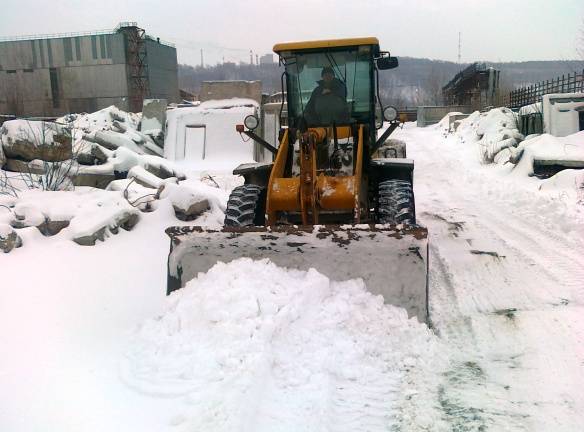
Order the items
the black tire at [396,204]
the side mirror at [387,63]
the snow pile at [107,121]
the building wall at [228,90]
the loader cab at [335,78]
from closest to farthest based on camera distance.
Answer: the black tire at [396,204] → the side mirror at [387,63] → the loader cab at [335,78] → the snow pile at [107,121] → the building wall at [228,90]

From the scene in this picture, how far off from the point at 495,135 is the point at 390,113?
1049 cm

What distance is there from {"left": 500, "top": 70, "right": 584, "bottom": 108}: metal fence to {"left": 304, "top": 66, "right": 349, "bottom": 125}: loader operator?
14.3m

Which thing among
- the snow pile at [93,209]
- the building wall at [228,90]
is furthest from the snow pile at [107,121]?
the snow pile at [93,209]

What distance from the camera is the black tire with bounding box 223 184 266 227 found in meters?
5.47

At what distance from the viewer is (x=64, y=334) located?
14.1ft

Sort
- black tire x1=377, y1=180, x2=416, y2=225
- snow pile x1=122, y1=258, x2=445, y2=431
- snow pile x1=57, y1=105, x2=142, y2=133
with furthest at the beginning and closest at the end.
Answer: snow pile x1=57, y1=105, x2=142, y2=133
black tire x1=377, y1=180, x2=416, y2=225
snow pile x1=122, y1=258, x2=445, y2=431

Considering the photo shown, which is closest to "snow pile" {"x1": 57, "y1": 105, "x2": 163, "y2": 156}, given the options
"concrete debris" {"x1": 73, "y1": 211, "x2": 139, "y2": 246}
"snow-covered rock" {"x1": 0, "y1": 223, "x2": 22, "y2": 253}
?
"concrete debris" {"x1": 73, "y1": 211, "x2": 139, "y2": 246}

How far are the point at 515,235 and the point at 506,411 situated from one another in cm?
441

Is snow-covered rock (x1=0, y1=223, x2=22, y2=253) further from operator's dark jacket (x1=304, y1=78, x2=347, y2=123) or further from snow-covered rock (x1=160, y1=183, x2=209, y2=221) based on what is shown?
operator's dark jacket (x1=304, y1=78, x2=347, y2=123)

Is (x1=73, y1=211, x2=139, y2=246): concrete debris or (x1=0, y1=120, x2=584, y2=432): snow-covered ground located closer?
(x1=0, y1=120, x2=584, y2=432): snow-covered ground

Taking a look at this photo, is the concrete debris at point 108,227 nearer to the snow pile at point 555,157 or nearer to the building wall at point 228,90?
the snow pile at point 555,157

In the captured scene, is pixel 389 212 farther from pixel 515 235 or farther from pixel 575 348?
pixel 515 235

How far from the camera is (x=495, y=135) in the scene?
593 inches

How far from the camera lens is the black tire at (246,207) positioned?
5.47 metres
